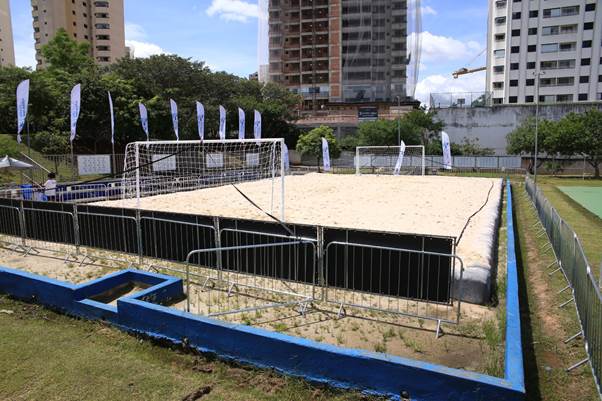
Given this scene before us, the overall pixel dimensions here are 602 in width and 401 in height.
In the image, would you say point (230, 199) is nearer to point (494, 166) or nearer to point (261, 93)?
point (494, 166)

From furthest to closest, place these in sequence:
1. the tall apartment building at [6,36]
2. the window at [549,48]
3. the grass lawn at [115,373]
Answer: the tall apartment building at [6,36] < the window at [549,48] < the grass lawn at [115,373]

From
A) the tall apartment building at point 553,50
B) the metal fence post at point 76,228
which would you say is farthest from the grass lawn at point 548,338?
the tall apartment building at point 553,50

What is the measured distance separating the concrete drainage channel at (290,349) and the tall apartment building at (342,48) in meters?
72.4

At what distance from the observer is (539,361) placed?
485 cm

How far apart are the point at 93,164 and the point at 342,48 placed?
5961cm

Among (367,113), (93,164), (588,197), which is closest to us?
(588,197)

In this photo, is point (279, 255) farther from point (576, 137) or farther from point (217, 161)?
point (576, 137)

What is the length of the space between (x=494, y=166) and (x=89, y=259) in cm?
4002

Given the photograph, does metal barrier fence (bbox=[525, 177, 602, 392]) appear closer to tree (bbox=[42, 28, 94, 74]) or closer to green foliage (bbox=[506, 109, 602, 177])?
green foliage (bbox=[506, 109, 602, 177])

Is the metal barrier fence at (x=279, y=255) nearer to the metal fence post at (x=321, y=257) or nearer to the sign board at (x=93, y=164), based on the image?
the metal fence post at (x=321, y=257)

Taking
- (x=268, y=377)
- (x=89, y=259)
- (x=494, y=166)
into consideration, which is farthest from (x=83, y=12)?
(x=268, y=377)

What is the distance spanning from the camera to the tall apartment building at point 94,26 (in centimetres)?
8462

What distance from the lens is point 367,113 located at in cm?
6925

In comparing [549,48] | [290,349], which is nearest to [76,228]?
[290,349]
